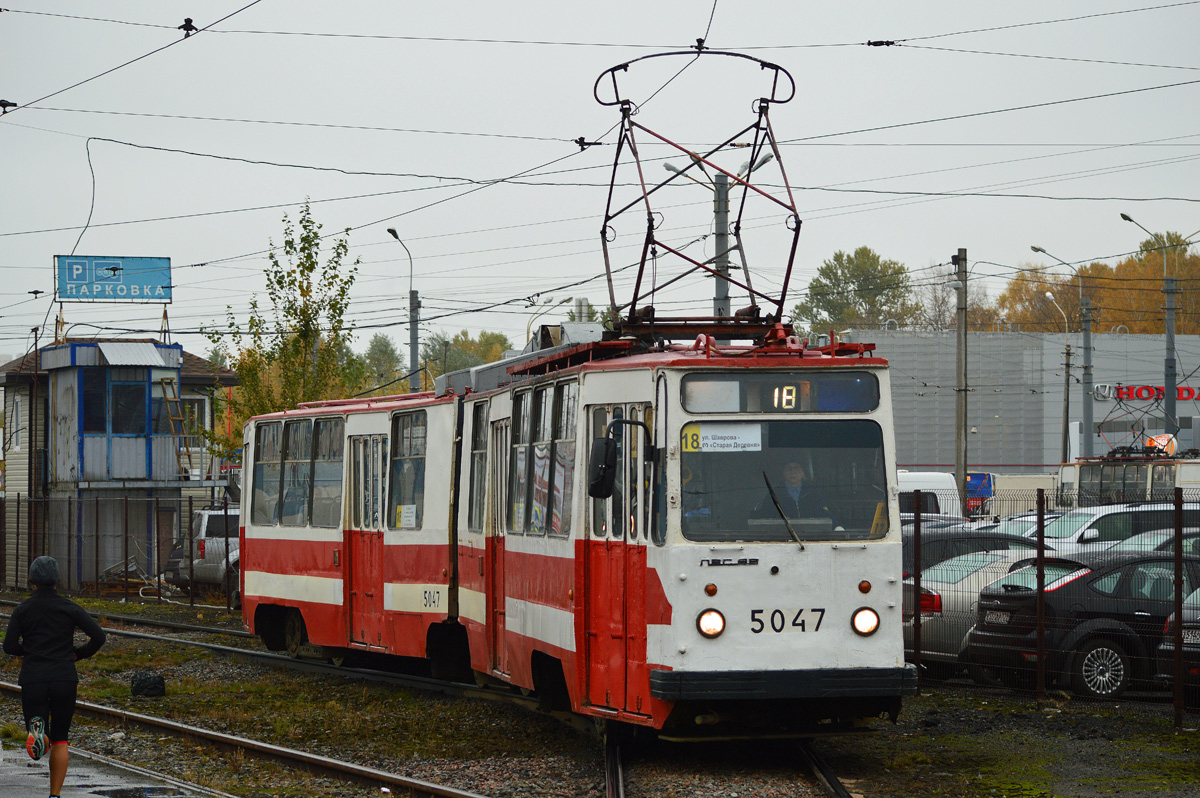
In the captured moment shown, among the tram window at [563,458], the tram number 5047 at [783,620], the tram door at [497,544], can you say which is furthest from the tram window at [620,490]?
the tram door at [497,544]

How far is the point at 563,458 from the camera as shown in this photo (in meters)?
10.6

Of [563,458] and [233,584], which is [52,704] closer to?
[563,458]

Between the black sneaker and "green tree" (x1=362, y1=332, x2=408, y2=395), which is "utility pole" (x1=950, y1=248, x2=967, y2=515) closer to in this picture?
the black sneaker

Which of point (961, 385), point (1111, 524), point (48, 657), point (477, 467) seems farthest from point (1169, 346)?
point (48, 657)

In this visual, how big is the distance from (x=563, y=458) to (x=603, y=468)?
1.58 m

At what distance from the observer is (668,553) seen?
30.5 feet

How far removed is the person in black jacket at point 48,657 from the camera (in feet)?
28.7

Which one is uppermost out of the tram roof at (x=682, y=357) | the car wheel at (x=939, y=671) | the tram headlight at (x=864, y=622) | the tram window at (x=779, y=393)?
the tram roof at (x=682, y=357)

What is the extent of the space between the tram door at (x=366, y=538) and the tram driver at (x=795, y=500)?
21.6ft

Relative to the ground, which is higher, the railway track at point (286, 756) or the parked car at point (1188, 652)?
the parked car at point (1188, 652)

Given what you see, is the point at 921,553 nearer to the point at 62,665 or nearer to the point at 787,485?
the point at 787,485

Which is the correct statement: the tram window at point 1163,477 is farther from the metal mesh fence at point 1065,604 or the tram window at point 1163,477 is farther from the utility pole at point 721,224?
the metal mesh fence at point 1065,604

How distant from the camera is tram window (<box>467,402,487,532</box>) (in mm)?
12898

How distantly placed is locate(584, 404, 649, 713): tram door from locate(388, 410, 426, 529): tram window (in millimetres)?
4628
